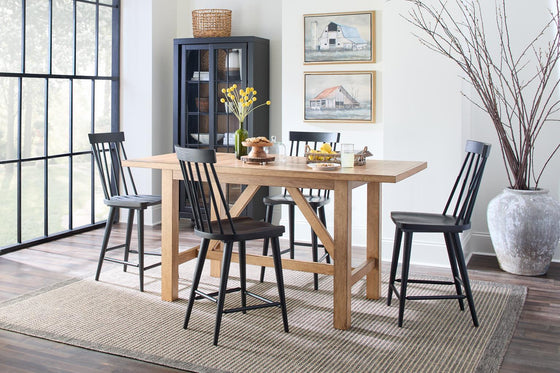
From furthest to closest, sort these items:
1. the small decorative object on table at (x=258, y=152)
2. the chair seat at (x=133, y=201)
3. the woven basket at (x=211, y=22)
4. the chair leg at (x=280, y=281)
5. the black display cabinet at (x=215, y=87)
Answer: the woven basket at (x=211, y=22) → the black display cabinet at (x=215, y=87) → the chair seat at (x=133, y=201) → the small decorative object on table at (x=258, y=152) → the chair leg at (x=280, y=281)

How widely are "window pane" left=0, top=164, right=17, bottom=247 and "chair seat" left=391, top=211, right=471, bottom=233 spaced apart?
117 inches

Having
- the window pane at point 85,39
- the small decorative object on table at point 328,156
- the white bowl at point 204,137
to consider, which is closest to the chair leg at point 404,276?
the small decorative object on table at point 328,156

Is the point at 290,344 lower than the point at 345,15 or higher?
lower

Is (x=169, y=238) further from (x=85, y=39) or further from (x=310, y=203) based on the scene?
(x=85, y=39)

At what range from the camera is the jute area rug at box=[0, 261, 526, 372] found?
3088 mm

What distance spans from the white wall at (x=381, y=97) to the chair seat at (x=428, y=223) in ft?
3.73

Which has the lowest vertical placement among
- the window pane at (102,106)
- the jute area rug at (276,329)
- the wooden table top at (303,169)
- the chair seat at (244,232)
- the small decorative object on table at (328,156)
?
the jute area rug at (276,329)

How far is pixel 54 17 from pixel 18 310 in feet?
8.82

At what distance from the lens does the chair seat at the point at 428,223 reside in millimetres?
3512

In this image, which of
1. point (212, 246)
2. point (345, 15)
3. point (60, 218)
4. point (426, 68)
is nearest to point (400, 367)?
point (212, 246)

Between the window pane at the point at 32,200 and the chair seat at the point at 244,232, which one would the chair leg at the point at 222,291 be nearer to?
the chair seat at the point at 244,232

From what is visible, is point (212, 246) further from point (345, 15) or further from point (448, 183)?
point (345, 15)

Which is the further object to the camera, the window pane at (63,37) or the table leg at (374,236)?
the window pane at (63,37)

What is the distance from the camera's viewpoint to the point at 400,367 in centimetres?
302
